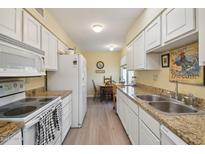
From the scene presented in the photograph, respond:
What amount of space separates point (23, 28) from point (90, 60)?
6202 mm

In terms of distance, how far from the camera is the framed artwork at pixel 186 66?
1740 mm

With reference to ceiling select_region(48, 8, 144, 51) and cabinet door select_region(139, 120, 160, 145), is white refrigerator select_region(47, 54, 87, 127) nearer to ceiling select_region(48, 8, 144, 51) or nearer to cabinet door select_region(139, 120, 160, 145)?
ceiling select_region(48, 8, 144, 51)

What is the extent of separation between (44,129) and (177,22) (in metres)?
1.84

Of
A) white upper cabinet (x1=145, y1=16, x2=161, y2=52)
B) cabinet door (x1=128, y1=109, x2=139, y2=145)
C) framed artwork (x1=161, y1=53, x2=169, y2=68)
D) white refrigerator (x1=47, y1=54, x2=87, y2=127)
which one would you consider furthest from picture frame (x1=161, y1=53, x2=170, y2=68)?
white refrigerator (x1=47, y1=54, x2=87, y2=127)

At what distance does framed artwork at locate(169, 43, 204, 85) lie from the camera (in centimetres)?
174

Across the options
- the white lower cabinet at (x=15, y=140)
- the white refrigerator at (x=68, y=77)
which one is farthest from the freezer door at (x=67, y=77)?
the white lower cabinet at (x=15, y=140)

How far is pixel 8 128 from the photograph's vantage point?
42.8 inches

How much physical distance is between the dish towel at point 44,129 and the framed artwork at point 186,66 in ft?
5.99

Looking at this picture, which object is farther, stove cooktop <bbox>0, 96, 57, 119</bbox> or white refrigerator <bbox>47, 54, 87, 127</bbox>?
white refrigerator <bbox>47, 54, 87, 127</bbox>

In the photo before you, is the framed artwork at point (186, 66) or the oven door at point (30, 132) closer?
the oven door at point (30, 132)

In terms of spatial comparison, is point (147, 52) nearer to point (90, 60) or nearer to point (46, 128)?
point (46, 128)

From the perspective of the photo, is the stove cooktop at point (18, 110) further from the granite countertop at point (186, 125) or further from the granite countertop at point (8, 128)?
the granite countertop at point (186, 125)

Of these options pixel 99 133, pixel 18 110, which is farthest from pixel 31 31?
pixel 99 133
